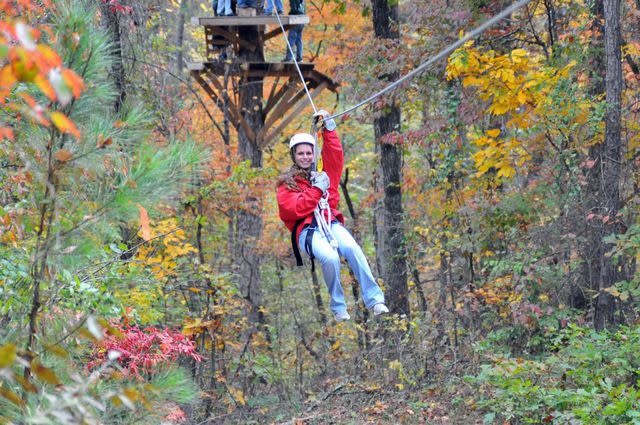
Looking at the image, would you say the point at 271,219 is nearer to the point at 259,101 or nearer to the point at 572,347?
the point at 259,101

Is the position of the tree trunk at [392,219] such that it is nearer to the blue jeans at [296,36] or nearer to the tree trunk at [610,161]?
the blue jeans at [296,36]

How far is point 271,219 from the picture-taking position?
18.3m

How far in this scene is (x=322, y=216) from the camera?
23.5ft

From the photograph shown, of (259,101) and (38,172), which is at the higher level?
(259,101)

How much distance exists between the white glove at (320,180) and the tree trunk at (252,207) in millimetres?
6731

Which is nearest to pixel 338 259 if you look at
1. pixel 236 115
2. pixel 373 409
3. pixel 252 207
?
pixel 373 409

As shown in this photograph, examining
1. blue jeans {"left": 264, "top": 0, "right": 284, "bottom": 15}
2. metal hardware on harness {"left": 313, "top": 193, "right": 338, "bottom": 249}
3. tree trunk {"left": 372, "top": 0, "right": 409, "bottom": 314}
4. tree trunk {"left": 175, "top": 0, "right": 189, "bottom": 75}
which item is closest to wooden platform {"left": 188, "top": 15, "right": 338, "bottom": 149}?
blue jeans {"left": 264, "top": 0, "right": 284, "bottom": 15}

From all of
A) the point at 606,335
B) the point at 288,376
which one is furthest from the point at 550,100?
the point at 288,376

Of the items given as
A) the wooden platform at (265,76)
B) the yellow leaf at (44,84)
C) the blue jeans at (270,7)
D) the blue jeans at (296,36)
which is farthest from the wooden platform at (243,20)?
the yellow leaf at (44,84)

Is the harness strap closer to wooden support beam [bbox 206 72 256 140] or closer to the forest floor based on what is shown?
the forest floor

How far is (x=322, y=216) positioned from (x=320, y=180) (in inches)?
12.3

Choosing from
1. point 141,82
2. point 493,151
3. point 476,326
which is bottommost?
point 476,326

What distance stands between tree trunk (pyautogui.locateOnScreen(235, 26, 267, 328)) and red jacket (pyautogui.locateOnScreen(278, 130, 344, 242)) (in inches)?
258

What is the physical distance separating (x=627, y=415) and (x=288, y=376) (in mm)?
8976
